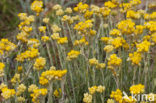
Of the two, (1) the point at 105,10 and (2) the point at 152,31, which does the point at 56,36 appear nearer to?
(1) the point at 105,10

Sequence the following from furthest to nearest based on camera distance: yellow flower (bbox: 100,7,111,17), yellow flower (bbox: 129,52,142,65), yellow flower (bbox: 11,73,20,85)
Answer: yellow flower (bbox: 100,7,111,17)
yellow flower (bbox: 11,73,20,85)
yellow flower (bbox: 129,52,142,65)

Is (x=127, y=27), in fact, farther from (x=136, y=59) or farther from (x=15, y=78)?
(x=15, y=78)

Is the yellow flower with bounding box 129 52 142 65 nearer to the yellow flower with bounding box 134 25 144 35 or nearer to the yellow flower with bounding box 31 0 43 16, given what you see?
the yellow flower with bounding box 134 25 144 35

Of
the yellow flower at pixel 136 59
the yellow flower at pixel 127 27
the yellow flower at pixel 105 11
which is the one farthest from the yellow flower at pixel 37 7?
the yellow flower at pixel 136 59

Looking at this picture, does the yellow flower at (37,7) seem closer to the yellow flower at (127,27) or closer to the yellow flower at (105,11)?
the yellow flower at (105,11)

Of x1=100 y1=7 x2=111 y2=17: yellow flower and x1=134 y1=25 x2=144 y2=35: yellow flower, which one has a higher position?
x1=100 y1=7 x2=111 y2=17: yellow flower

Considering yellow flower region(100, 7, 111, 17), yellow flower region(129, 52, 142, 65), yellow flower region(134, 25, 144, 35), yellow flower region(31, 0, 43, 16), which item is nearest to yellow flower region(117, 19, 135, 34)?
yellow flower region(134, 25, 144, 35)

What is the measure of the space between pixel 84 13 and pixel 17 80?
0.76 meters

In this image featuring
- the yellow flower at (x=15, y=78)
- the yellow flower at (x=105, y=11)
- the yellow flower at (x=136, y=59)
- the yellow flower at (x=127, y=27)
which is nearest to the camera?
the yellow flower at (x=136, y=59)

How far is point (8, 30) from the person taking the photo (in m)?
3.69

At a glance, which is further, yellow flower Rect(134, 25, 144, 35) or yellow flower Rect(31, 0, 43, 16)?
yellow flower Rect(31, 0, 43, 16)

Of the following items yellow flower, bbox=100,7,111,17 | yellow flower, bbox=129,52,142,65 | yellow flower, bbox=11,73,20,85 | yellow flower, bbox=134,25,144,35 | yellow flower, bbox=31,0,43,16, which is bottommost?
yellow flower, bbox=11,73,20,85

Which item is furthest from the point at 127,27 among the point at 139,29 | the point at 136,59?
the point at 136,59

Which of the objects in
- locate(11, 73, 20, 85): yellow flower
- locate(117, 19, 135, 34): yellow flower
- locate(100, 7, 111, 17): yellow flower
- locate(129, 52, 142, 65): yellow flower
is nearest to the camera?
locate(129, 52, 142, 65): yellow flower
